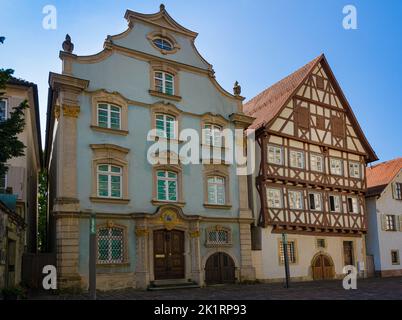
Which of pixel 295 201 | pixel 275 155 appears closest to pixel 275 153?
pixel 275 155

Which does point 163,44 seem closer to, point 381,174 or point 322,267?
point 322,267

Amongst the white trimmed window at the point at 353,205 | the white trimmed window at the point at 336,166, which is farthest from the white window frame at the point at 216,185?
the white trimmed window at the point at 353,205

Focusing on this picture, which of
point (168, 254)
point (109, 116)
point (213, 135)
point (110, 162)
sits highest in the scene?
point (109, 116)

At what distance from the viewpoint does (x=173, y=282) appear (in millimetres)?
20891

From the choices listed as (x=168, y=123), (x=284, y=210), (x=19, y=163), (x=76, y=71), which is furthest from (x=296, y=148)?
Answer: (x=19, y=163)

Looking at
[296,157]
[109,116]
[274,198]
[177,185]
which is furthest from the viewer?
[296,157]

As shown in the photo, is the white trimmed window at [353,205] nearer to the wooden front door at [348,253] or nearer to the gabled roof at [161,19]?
the wooden front door at [348,253]

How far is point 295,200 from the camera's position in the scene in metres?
27.0

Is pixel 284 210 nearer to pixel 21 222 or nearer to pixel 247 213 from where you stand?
pixel 247 213

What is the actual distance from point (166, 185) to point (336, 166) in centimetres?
1306

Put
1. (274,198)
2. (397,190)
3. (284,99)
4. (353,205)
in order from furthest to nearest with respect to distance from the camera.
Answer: (397,190) → (353,205) → (284,99) → (274,198)

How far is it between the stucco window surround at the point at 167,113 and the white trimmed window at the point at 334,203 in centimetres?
1176

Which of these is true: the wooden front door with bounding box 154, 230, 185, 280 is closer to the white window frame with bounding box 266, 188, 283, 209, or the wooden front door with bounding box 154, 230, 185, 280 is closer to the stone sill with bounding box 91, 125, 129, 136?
the stone sill with bounding box 91, 125, 129, 136

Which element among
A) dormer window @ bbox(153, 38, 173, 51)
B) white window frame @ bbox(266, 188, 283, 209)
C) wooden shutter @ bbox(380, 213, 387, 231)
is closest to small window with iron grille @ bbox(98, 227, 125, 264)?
white window frame @ bbox(266, 188, 283, 209)
